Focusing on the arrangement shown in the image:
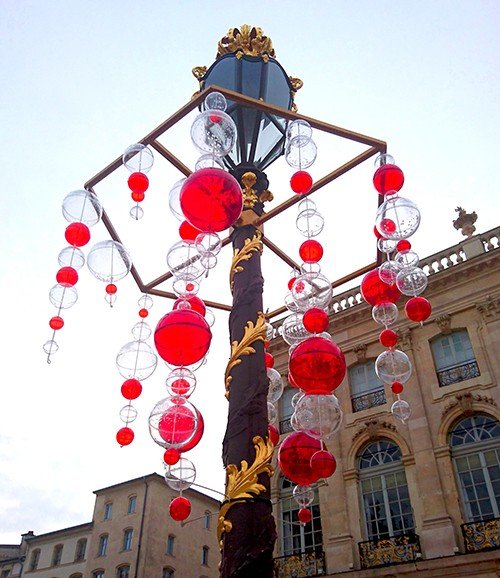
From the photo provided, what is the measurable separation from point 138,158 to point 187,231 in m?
0.85

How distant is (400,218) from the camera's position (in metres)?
4.99

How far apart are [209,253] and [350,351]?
1555 cm

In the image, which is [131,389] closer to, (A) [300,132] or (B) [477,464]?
(A) [300,132]

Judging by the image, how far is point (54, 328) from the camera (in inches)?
223

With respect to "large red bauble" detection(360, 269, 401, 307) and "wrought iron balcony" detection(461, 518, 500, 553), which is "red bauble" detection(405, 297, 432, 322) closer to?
"large red bauble" detection(360, 269, 401, 307)

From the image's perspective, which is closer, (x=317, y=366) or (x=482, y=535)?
(x=317, y=366)

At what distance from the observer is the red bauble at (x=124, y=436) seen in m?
6.09

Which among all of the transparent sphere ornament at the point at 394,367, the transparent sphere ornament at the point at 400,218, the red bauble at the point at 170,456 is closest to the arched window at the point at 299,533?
the transparent sphere ornament at the point at 394,367

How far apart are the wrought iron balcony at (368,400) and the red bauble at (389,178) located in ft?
45.4

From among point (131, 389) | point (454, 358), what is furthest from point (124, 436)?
point (454, 358)

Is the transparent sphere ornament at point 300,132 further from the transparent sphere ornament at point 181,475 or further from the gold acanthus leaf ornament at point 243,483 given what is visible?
the transparent sphere ornament at point 181,475

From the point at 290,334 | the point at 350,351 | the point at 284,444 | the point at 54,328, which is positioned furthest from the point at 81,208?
the point at 350,351

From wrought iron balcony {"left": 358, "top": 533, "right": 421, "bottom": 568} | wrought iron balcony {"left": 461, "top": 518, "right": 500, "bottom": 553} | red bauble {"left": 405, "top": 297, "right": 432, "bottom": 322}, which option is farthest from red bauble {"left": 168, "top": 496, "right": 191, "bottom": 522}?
wrought iron balcony {"left": 358, "top": 533, "right": 421, "bottom": 568}

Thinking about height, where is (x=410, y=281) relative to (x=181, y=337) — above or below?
above
